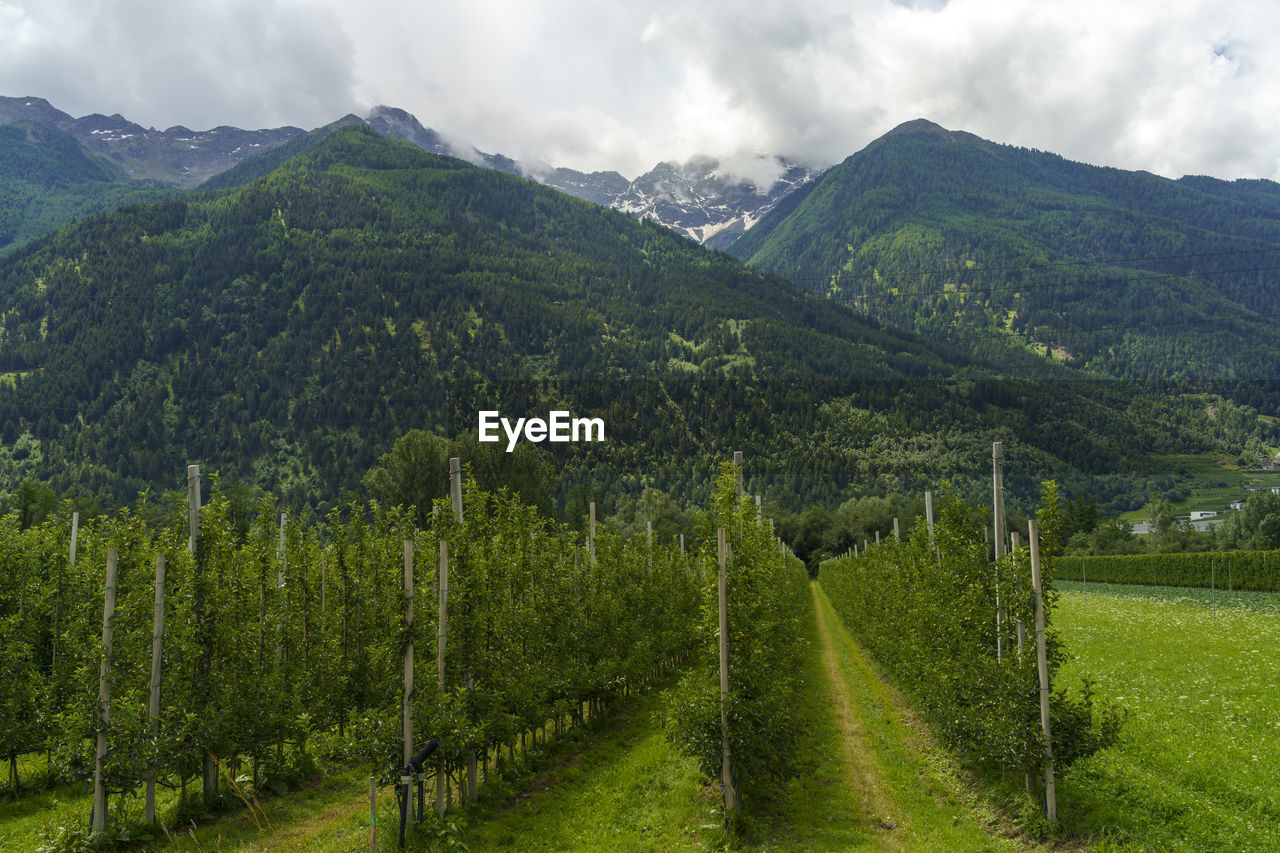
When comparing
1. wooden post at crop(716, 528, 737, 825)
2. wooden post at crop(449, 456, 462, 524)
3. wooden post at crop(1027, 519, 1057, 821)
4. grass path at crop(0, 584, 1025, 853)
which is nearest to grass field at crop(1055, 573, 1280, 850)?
wooden post at crop(1027, 519, 1057, 821)

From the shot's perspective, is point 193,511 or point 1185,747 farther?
point 1185,747

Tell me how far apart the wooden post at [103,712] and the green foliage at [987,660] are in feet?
46.0

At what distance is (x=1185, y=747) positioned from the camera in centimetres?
1409

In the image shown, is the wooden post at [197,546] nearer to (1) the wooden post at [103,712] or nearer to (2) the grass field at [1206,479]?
(1) the wooden post at [103,712]

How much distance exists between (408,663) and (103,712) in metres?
4.69

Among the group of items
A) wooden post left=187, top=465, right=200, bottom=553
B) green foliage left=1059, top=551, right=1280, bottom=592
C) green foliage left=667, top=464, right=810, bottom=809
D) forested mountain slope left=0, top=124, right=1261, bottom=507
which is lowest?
green foliage left=1059, top=551, right=1280, bottom=592

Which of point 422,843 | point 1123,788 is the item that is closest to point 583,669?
point 422,843

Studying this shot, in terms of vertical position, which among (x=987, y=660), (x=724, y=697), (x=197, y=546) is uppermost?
(x=197, y=546)

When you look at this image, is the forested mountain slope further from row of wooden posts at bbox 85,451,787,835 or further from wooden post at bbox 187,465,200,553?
row of wooden posts at bbox 85,451,787,835

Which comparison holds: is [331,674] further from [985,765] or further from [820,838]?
[985,765]

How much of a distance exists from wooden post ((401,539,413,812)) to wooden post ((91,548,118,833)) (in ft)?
14.9

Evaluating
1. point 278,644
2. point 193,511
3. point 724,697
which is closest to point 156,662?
point 193,511

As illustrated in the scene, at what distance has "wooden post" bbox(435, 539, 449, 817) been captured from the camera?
1222 centimetres

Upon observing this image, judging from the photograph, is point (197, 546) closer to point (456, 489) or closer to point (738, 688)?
point (456, 489)
